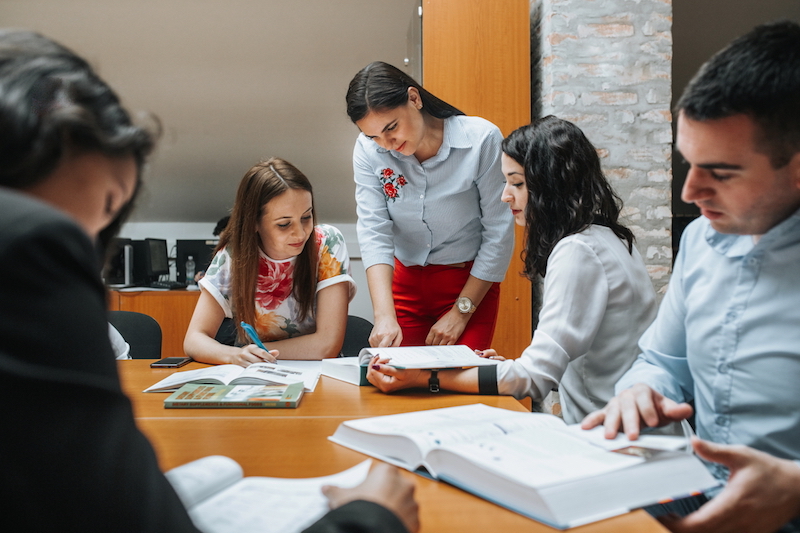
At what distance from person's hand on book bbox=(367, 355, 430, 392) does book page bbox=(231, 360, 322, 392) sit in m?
0.15

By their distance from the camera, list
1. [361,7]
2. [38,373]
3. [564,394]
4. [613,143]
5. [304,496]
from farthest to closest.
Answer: [361,7]
[613,143]
[564,394]
[304,496]
[38,373]

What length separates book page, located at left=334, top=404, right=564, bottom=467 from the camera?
723 mm

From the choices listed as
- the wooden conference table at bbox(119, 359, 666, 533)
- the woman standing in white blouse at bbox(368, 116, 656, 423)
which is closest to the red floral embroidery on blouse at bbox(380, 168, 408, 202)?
the woman standing in white blouse at bbox(368, 116, 656, 423)

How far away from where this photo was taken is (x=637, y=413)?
0.77 metres

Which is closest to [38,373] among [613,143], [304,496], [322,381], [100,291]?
[100,291]

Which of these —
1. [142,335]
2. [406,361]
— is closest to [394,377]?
[406,361]

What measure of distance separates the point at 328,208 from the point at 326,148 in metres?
0.81

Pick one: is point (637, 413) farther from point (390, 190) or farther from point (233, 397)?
point (390, 190)

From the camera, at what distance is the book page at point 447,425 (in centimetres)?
72

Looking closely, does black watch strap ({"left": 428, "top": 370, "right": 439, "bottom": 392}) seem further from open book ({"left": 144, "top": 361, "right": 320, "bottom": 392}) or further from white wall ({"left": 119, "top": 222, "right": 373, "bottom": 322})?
white wall ({"left": 119, "top": 222, "right": 373, "bottom": 322})

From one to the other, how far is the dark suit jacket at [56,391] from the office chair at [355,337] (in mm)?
1822

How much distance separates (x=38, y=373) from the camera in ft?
1.10

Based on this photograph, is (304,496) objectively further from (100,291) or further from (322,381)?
(322,381)

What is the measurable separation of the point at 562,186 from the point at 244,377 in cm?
82
